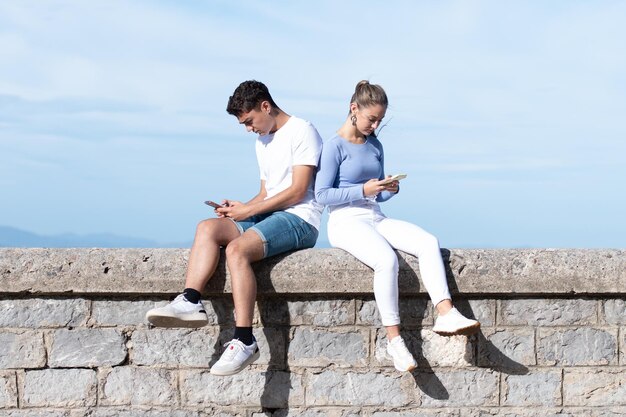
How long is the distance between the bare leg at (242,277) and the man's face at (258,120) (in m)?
0.70

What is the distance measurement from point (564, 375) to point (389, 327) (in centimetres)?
111

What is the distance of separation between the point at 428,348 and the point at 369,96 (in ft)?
4.58

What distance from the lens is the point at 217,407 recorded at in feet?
16.4

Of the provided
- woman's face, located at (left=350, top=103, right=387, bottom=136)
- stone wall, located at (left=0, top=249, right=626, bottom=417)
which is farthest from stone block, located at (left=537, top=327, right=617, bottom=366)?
woman's face, located at (left=350, top=103, right=387, bottom=136)

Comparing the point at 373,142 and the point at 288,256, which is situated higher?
the point at 373,142

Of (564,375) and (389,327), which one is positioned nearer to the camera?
(389,327)

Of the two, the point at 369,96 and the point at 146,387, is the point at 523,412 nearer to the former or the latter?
the point at 369,96

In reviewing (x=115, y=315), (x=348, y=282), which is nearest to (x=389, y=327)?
(x=348, y=282)

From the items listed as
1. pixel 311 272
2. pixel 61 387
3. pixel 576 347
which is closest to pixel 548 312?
pixel 576 347

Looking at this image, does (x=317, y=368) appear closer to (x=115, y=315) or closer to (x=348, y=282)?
(x=348, y=282)

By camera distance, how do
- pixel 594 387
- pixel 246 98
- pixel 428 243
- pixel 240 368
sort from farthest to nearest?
pixel 594 387 < pixel 246 98 < pixel 428 243 < pixel 240 368

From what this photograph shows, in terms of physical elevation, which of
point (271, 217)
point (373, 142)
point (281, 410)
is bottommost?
point (281, 410)

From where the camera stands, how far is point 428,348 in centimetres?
504

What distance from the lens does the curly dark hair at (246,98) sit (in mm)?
5047
